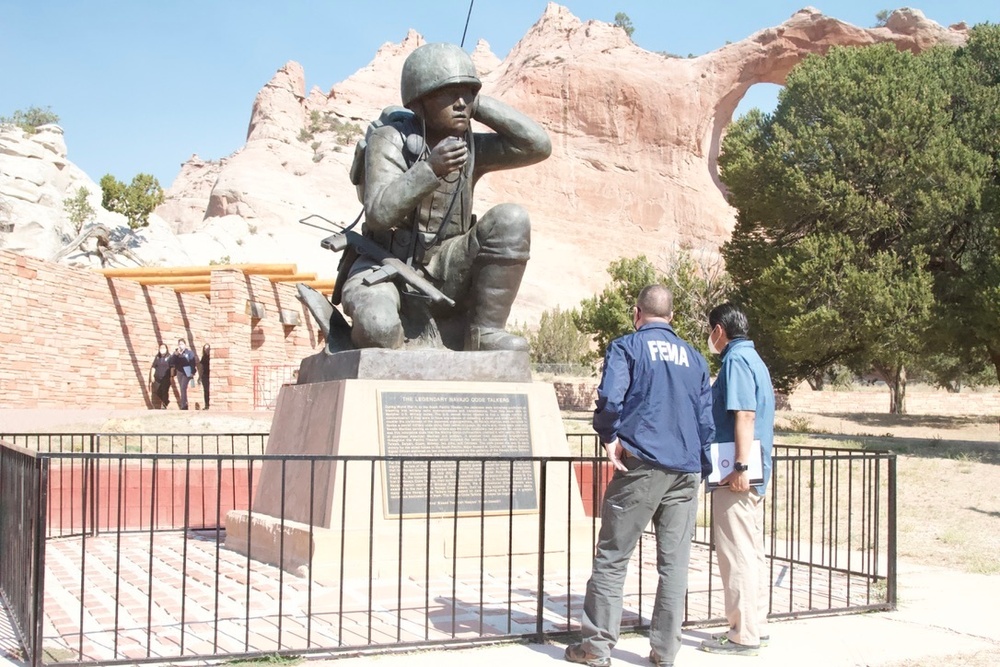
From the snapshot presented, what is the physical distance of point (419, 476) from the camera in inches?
229

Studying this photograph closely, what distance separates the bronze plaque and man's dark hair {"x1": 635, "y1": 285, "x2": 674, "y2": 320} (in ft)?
6.41

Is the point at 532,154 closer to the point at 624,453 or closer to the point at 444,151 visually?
the point at 444,151

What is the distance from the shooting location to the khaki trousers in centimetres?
440

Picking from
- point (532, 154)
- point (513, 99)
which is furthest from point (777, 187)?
point (513, 99)

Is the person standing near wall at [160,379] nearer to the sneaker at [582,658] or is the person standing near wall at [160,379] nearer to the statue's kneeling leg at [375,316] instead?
the statue's kneeling leg at [375,316]

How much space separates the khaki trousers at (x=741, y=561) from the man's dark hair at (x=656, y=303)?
2.98 feet

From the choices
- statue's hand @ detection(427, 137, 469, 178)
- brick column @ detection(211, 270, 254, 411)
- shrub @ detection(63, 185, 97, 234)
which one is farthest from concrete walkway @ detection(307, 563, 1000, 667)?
shrub @ detection(63, 185, 97, 234)

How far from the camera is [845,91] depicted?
24.0 m

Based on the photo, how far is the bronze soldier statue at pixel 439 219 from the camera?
632cm

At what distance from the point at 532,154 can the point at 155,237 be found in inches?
1627

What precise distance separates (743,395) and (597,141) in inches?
2777

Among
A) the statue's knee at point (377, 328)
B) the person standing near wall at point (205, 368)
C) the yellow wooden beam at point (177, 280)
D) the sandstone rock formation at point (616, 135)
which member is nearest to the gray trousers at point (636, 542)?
the statue's knee at point (377, 328)

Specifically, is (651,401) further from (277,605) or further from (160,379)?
(160,379)

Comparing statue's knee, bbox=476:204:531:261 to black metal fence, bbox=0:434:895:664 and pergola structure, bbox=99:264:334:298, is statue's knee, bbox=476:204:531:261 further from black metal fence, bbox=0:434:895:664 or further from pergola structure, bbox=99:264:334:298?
pergola structure, bbox=99:264:334:298
